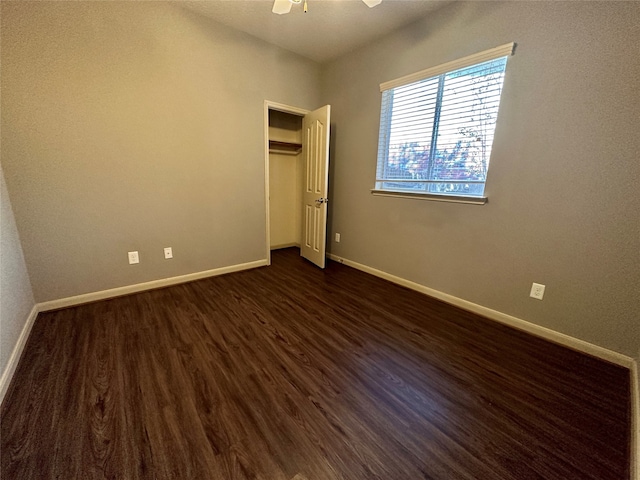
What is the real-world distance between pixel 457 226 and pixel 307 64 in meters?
2.81

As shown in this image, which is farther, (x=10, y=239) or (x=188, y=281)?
(x=188, y=281)

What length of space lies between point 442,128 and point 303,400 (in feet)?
8.25

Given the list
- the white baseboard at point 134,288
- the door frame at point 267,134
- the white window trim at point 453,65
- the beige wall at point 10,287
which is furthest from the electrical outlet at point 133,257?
the white window trim at point 453,65

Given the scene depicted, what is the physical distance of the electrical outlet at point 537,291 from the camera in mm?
1944

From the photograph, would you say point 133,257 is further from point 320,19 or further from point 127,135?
point 320,19

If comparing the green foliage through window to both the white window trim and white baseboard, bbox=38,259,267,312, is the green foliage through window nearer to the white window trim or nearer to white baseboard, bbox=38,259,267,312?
the white window trim

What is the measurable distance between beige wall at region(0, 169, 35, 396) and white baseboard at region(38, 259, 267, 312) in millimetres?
155

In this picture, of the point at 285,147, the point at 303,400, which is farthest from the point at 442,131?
the point at 303,400

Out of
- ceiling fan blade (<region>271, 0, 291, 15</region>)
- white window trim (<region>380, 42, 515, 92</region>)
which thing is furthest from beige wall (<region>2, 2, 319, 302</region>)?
white window trim (<region>380, 42, 515, 92</region>)

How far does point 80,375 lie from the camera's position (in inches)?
58.6

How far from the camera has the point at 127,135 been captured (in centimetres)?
228

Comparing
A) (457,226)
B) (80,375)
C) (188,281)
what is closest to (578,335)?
(457,226)

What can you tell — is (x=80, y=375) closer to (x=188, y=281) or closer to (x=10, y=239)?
(x=10, y=239)

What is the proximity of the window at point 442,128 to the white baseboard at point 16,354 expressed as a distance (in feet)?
10.5
